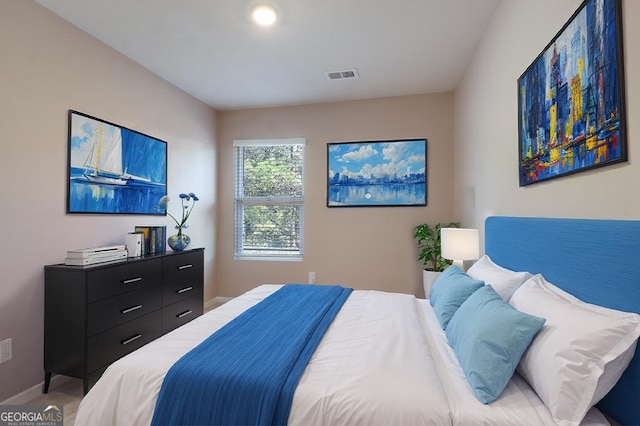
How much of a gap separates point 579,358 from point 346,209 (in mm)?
3143

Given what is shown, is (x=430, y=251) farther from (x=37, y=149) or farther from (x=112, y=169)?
(x=37, y=149)

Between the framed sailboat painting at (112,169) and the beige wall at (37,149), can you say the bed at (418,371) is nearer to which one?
the beige wall at (37,149)

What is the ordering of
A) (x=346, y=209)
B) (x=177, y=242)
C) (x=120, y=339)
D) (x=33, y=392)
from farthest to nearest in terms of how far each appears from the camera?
(x=346, y=209) < (x=177, y=242) < (x=120, y=339) < (x=33, y=392)

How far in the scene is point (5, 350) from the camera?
79.0 inches

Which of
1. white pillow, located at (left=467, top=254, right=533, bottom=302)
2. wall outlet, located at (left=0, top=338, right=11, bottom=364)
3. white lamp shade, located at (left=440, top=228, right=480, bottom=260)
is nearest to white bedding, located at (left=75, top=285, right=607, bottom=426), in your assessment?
white pillow, located at (left=467, top=254, right=533, bottom=302)

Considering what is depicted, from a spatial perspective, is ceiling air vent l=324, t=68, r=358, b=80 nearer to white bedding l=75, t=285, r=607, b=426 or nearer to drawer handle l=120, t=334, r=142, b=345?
white bedding l=75, t=285, r=607, b=426

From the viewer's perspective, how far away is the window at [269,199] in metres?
4.24

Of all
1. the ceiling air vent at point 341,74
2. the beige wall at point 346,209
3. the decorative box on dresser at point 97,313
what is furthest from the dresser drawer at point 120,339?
the ceiling air vent at point 341,74

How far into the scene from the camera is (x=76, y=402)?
2.11m

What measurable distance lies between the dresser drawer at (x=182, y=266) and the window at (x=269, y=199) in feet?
3.47

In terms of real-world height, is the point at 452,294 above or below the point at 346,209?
below

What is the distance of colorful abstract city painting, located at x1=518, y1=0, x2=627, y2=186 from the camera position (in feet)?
3.78

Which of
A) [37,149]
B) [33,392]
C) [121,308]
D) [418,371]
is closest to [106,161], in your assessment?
[37,149]

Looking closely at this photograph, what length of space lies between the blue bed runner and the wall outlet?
62.0 inches
